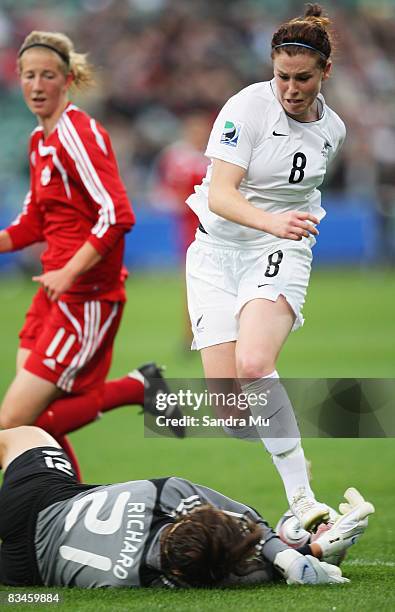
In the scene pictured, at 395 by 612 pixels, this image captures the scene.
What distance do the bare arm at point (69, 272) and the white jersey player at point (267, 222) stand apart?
1.90 feet

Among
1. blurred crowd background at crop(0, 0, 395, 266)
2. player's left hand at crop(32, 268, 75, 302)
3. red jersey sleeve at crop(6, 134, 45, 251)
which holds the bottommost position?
player's left hand at crop(32, 268, 75, 302)

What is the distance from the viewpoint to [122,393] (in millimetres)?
6730

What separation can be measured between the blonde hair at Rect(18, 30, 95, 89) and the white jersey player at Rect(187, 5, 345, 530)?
47.4 inches

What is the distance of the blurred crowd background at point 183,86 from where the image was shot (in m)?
22.3

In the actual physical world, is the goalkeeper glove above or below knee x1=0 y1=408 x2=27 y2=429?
below

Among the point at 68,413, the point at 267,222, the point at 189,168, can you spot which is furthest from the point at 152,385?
the point at 189,168

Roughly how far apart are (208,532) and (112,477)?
3.07m

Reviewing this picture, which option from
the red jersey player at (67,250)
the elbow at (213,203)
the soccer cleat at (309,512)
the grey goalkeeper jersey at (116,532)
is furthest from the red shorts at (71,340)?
the grey goalkeeper jersey at (116,532)

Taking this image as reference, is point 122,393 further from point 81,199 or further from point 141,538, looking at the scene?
point 141,538

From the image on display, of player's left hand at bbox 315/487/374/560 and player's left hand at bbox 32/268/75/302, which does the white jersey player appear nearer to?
player's left hand at bbox 315/487/374/560

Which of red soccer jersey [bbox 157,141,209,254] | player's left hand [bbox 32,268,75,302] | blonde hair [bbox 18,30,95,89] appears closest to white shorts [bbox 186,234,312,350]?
player's left hand [bbox 32,268,75,302]

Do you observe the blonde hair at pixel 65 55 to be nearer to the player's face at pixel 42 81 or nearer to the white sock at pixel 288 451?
the player's face at pixel 42 81

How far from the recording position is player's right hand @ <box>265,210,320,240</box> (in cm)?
455

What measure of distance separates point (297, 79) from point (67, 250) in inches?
69.3
